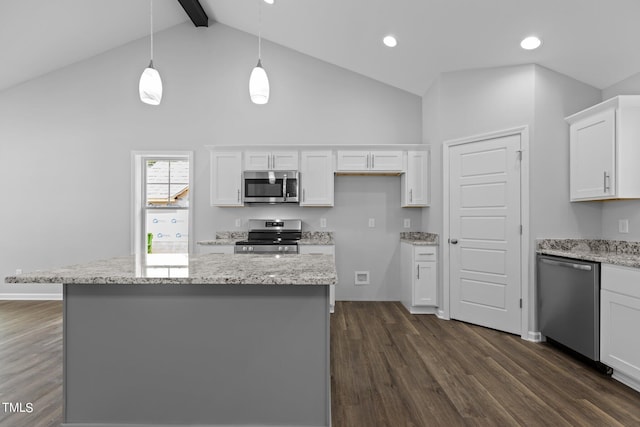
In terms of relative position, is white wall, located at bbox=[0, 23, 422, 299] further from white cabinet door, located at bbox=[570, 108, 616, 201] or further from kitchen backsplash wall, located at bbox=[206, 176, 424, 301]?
white cabinet door, located at bbox=[570, 108, 616, 201]

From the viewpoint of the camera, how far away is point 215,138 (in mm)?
4703

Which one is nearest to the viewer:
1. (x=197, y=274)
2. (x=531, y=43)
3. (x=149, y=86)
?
(x=197, y=274)

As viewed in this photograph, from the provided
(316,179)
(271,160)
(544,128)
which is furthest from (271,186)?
(544,128)

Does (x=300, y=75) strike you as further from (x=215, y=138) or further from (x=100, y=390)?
(x=100, y=390)

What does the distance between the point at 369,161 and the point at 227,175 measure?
6.05 feet

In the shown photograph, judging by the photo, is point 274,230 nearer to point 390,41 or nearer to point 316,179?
point 316,179

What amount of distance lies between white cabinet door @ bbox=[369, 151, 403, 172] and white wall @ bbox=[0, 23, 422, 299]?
43 centimetres

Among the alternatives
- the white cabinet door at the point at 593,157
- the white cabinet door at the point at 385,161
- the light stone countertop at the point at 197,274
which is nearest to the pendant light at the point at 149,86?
the light stone countertop at the point at 197,274

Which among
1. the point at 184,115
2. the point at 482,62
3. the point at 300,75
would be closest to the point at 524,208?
the point at 482,62

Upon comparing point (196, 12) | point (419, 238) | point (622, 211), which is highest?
point (196, 12)

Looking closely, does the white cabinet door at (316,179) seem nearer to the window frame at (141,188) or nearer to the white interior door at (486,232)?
the white interior door at (486,232)

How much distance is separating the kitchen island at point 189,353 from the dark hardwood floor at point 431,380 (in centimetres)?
41

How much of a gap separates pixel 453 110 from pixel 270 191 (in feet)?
7.82

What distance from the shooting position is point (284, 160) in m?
4.31
